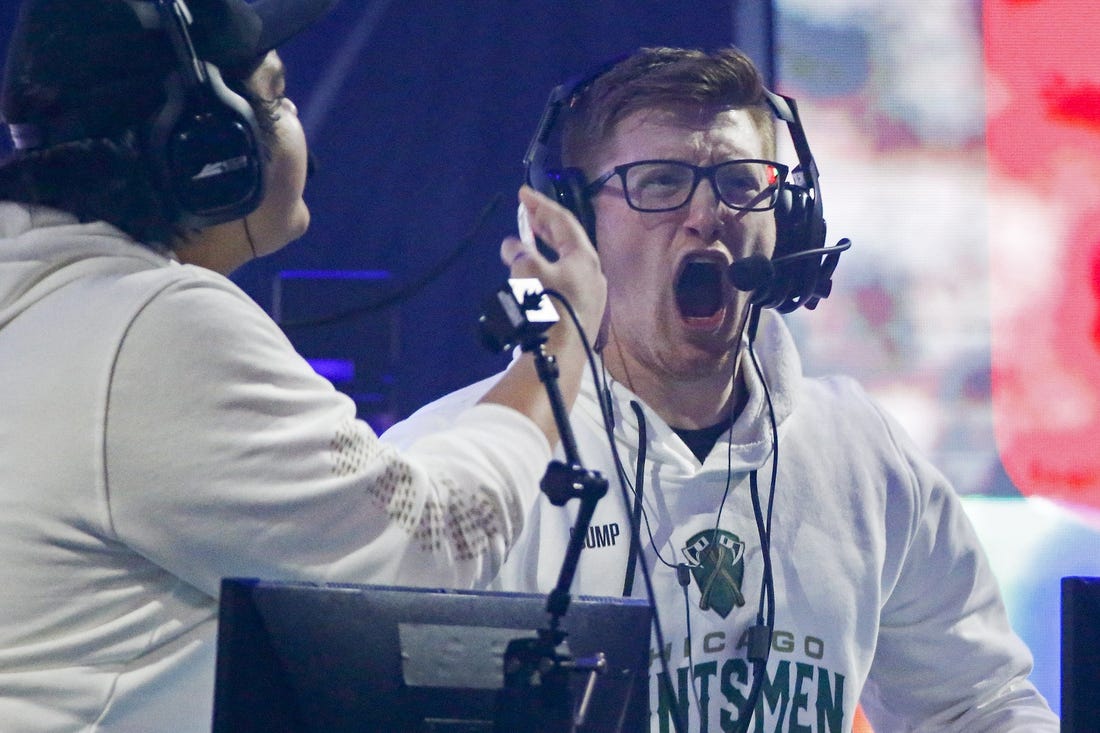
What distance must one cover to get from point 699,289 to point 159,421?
1069mm

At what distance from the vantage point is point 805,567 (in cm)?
177

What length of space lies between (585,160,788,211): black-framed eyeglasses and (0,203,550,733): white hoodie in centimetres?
94

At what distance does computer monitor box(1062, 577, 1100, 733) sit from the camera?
1.01 meters

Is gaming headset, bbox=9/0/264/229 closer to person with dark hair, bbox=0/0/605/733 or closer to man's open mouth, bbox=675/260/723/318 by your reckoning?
person with dark hair, bbox=0/0/605/733

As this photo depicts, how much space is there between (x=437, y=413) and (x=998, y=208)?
177 cm

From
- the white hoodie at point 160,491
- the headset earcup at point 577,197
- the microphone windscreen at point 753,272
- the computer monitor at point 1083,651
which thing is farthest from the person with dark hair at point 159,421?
the headset earcup at point 577,197

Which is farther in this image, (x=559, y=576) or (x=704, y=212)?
(x=704, y=212)

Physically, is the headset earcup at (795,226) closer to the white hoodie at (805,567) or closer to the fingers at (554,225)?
the white hoodie at (805,567)

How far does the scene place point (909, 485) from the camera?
6.14ft

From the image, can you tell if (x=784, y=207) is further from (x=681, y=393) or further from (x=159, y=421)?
(x=159, y=421)

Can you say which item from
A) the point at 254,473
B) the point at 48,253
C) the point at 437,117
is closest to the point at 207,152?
the point at 48,253

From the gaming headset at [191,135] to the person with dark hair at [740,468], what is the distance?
0.71 m

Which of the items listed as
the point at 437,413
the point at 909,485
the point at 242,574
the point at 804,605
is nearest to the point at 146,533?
the point at 242,574

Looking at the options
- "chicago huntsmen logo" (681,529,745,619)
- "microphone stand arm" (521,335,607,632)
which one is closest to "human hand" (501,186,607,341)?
"microphone stand arm" (521,335,607,632)
